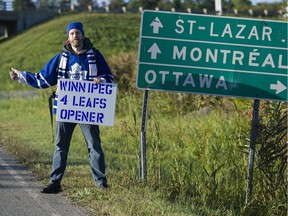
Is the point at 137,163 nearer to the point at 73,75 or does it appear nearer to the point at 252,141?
the point at 252,141

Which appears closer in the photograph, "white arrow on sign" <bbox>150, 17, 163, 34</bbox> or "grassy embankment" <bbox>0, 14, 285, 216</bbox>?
"grassy embankment" <bbox>0, 14, 285, 216</bbox>

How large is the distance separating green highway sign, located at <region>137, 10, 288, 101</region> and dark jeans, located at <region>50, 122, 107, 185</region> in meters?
0.86

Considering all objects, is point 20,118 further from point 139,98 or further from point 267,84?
point 267,84

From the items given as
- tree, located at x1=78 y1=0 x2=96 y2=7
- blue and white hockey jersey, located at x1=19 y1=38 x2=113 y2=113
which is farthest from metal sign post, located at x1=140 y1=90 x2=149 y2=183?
tree, located at x1=78 y1=0 x2=96 y2=7

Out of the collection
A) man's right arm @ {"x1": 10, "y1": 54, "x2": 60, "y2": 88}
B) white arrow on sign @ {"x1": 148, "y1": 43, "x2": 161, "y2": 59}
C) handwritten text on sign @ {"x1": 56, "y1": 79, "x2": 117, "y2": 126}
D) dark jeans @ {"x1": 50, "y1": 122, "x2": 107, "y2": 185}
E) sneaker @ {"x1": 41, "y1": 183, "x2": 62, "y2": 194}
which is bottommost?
sneaker @ {"x1": 41, "y1": 183, "x2": 62, "y2": 194}

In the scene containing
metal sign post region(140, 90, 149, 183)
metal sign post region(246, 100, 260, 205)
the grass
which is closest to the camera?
the grass

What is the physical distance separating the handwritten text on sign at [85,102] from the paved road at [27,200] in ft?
3.11

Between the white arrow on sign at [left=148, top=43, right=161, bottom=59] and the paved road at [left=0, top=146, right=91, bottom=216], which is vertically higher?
the white arrow on sign at [left=148, top=43, right=161, bottom=59]

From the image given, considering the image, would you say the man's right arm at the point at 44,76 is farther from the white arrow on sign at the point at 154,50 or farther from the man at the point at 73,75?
the white arrow on sign at the point at 154,50

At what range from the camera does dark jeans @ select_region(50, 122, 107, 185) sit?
7363 millimetres

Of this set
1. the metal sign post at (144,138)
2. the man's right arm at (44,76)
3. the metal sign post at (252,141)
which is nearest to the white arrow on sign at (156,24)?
the metal sign post at (144,138)

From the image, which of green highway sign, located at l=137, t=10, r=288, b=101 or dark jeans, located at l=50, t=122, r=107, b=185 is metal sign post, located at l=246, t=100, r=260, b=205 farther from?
dark jeans, located at l=50, t=122, r=107, b=185

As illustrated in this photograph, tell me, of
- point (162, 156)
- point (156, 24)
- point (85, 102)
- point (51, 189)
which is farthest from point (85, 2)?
point (51, 189)

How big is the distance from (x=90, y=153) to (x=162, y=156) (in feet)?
11.8
